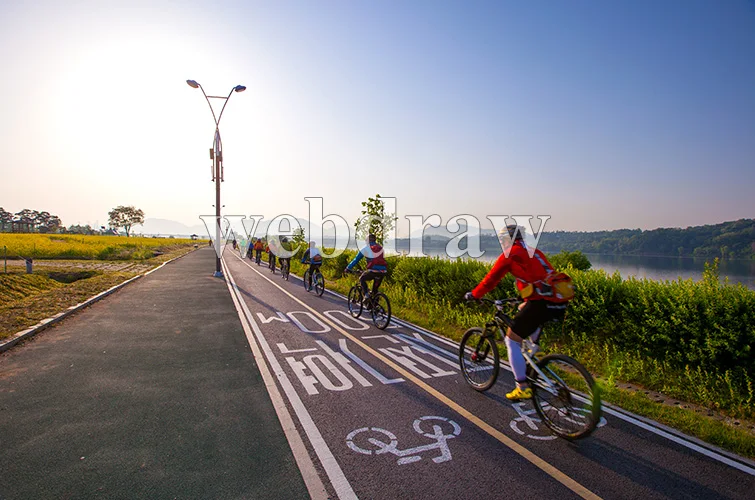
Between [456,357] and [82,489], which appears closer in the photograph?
[82,489]

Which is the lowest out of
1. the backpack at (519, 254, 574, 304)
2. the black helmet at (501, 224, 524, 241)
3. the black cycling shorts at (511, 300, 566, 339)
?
the black cycling shorts at (511, 300, 566, 339)

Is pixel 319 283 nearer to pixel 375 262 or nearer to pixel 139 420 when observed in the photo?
pixel 375 262

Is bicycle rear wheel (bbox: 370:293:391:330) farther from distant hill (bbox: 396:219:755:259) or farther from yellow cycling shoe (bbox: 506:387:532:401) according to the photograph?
yellow cycling shoe (bbox: 506:387:532:401)

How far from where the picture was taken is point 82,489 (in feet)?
10.0

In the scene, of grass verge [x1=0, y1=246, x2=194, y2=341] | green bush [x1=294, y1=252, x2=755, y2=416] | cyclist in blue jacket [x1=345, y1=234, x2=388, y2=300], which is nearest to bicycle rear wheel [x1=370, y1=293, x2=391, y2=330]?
cyclist in blue jacket [x1=345, y1=234, x2=388, y2=300]

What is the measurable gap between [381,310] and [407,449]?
555 cm

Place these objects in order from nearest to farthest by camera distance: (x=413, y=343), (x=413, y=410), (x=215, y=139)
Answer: (x=413, y=410) → (x=413, y=343) → (x=215, y=139)

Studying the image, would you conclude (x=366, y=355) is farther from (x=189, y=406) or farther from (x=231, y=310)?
(x=231, y=310)

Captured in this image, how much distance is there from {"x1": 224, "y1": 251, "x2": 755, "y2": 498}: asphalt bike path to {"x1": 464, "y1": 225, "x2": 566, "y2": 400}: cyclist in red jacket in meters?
0.65

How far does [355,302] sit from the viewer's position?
34.4 ft

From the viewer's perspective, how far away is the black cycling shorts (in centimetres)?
427

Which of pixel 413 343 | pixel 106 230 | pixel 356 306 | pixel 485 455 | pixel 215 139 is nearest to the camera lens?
pixel 485 455

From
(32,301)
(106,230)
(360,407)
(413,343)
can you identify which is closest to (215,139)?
(32,301)

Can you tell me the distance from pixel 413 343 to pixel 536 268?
408cm
